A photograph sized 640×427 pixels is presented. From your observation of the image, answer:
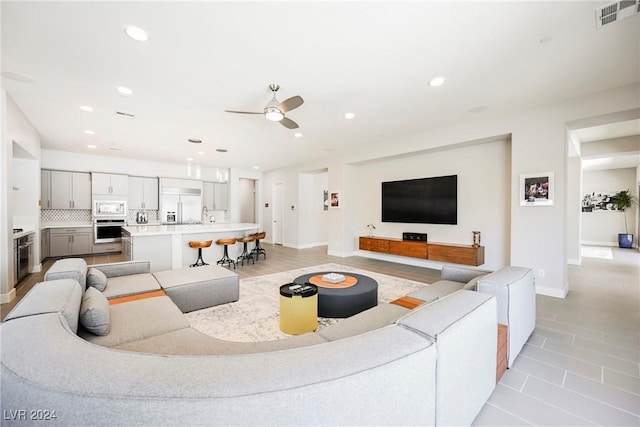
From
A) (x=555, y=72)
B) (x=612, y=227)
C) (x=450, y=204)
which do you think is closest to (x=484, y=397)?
(x=555, y=72)

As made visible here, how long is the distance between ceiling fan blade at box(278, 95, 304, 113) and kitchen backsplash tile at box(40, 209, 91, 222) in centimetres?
748

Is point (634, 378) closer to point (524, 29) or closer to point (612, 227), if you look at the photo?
point (524, 29)

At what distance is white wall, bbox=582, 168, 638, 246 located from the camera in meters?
8.56

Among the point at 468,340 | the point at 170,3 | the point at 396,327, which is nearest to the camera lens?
the point at 396,327

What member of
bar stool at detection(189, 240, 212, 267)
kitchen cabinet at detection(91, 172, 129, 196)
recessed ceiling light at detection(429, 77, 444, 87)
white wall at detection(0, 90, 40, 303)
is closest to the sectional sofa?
recessed ceiling light at detection(429, 77, 444, 87)

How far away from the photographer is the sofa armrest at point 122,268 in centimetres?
328

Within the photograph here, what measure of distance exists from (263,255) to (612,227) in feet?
38.1

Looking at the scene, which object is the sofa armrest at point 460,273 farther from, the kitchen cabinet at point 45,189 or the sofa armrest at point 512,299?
the kitchen cabinet at point 45,189

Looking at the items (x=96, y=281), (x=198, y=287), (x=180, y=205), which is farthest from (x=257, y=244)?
(x=96, y=281)

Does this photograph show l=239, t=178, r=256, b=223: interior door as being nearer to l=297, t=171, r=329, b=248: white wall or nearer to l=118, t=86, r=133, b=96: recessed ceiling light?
l=297, t=171, r=329, b=248: white wall

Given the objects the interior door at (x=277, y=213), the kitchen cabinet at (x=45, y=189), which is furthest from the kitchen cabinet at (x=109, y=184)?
the interior door at (x=277, y=213)

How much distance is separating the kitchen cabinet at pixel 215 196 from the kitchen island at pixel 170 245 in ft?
11.8

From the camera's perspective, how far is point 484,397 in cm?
170

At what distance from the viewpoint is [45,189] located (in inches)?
265
